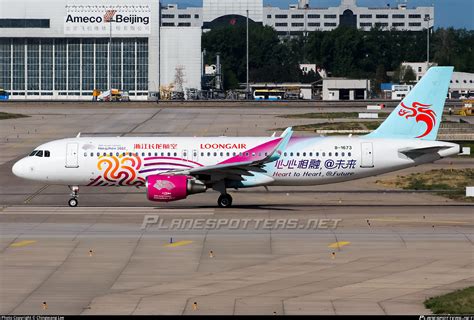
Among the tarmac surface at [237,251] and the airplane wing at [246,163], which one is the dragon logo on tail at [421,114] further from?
the airplane wing at [246,163]

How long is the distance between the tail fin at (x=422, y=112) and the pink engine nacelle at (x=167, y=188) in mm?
10702

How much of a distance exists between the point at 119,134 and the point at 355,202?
46.6 meters

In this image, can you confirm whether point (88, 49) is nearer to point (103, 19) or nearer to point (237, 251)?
point (103, 19)

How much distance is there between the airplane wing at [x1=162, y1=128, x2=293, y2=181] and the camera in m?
47.4

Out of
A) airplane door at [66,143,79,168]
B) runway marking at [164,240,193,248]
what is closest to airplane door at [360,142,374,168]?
airplane door at [66,143,79,168]

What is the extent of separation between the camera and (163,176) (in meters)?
47.0

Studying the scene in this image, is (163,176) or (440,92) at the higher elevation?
(440,92)

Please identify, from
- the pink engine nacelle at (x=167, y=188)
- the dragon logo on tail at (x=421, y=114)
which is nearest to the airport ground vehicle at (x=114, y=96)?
the dragon logo on tail at (x=421, y=114)

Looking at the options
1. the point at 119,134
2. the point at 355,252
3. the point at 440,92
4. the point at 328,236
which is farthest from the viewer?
the point at 119,134

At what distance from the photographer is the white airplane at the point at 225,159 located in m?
48.7

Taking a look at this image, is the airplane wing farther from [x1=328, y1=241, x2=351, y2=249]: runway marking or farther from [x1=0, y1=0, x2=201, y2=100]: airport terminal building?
[x1=0, y1=0, x2=201, y2=100]: airport terminal building

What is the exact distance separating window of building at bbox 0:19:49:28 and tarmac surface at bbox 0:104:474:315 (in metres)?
132

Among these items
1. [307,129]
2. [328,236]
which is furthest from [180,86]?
[328,236]

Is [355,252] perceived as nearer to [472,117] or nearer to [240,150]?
[240,150]
